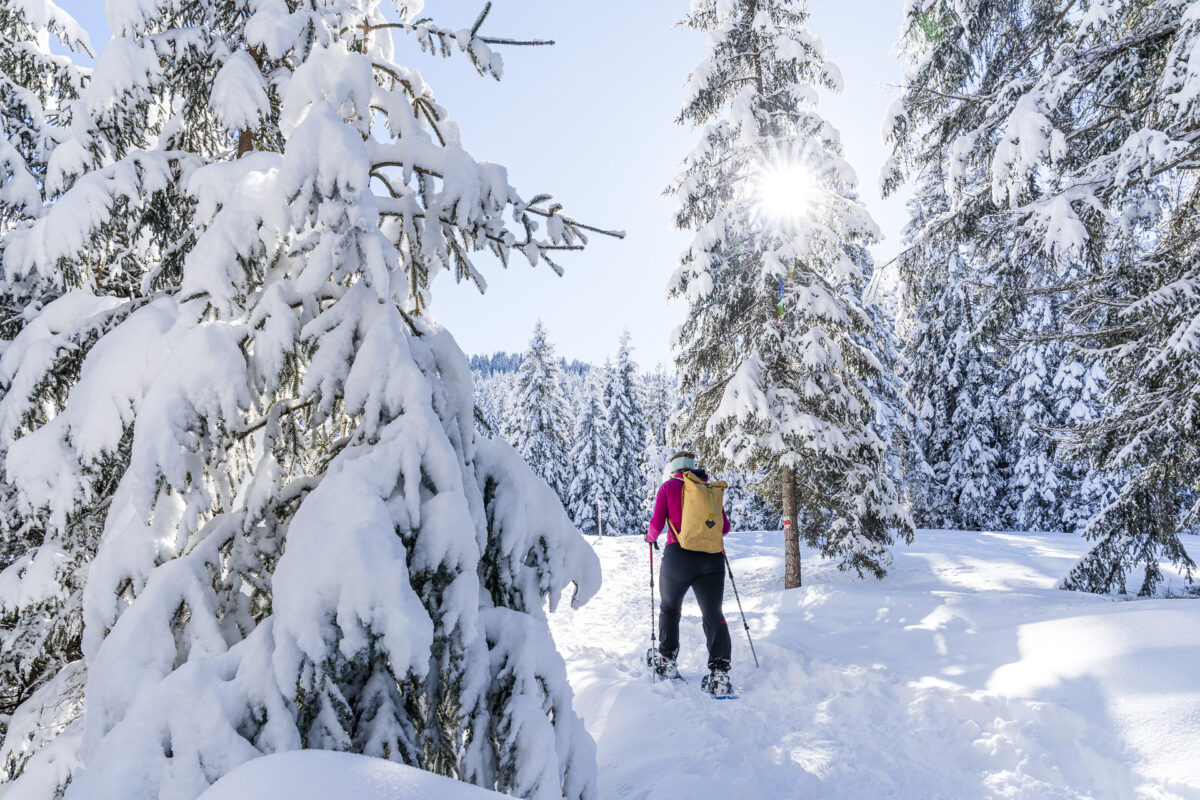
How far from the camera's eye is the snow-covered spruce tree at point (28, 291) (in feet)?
11.8

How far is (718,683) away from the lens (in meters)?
5.33

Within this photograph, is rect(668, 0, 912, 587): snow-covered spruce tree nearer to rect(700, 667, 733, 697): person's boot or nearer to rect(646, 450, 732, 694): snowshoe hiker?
rect(646, 450, 732, 694): snowshoe hiker

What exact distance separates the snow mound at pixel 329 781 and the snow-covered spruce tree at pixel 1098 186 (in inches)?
252

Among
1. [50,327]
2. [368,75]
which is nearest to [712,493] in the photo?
[368,75]

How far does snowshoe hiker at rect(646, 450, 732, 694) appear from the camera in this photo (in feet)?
18.2

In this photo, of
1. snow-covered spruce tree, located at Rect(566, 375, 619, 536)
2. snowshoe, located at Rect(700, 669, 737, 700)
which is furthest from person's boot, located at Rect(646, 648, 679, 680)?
snow-covered spruce tree, located at Rect(566, 375, 619, 536)

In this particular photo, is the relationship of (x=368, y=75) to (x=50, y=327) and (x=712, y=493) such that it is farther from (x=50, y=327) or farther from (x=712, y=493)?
(x=712, y=493)

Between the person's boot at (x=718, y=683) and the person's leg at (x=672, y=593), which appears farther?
the person's leg at (x=672, y=593)

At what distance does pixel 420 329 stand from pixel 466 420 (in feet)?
1.56

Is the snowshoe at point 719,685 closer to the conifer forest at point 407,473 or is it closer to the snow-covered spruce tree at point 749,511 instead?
the conifer forest at point 407,473

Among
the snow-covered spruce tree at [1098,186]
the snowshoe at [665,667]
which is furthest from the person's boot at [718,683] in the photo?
the snow-covered spruce tree at [1098,186]

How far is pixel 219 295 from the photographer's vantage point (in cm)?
231

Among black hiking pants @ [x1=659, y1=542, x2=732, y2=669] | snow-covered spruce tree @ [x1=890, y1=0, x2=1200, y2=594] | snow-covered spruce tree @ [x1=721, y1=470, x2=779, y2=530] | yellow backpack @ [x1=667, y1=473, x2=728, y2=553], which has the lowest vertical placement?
snow-covered spruce tree @ [x1=721, y1=470, x2=779, y2=530]

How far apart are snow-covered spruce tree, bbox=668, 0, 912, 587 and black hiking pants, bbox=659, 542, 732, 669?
15.3ft
